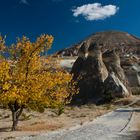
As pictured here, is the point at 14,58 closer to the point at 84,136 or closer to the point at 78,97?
the point at 84,136

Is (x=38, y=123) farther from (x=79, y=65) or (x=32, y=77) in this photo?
(x=79, y=65)

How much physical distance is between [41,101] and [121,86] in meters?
50.1

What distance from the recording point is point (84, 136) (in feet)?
75.7

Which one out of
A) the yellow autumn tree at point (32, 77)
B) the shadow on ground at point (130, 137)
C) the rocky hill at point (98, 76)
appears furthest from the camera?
the rocky hill at point (98, 76)

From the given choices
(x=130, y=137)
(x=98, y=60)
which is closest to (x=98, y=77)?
(x=98, y=60)

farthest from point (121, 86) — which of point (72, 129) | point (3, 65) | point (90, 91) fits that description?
point (3, 65)

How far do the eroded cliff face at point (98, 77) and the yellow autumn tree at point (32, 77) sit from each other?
45427 mm

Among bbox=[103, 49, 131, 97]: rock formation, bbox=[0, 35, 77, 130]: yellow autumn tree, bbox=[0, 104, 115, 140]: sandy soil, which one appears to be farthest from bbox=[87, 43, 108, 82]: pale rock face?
bbox=[0, 35, 77, 130]: yellow autumn tree

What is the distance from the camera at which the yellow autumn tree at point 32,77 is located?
82.2 feet

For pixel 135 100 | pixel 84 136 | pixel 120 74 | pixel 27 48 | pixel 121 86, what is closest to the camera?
pixel 84 136

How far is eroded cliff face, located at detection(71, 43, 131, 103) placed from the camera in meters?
75.1

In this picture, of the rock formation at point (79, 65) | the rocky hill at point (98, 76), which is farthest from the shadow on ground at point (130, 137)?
the rock formation at point (79, 65)

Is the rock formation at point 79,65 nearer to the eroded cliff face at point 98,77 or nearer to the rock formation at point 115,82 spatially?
the eroded cliff face at point 98,77

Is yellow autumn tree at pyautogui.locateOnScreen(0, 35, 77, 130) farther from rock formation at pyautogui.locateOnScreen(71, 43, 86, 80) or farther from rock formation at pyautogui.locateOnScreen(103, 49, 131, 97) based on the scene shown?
rock formation at pyautogui.locateOnScreen(71, 43, 86, 80)
